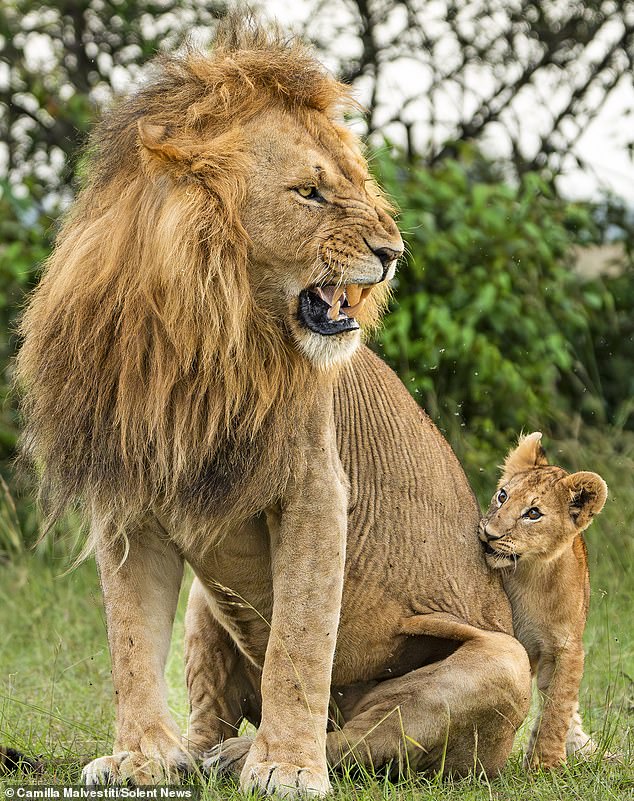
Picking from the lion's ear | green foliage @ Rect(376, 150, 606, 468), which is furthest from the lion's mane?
green foliage @ Rect(376, 150, 606, 468)

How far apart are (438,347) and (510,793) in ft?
12.8

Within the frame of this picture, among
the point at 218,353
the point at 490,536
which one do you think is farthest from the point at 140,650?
the point at 490,536

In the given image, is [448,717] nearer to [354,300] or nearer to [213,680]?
[213,680]

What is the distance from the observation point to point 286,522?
118 inches

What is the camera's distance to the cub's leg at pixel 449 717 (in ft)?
10.4

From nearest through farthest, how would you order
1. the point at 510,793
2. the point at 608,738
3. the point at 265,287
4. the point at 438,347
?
the point at 265,287, the point at 510,793, the point at 608,738, the point at 438,347

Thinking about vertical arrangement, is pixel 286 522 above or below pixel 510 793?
above

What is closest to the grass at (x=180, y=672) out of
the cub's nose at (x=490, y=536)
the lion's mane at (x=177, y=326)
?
the cub's nose at (x=490, y=536)

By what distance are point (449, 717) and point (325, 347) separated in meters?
0.97

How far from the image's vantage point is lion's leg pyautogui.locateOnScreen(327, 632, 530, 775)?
3.17 m

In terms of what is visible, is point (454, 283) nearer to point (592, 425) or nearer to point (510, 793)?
point (592, 425)

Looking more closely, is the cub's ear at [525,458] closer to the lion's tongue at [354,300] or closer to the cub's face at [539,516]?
the cub's face at [539,516]

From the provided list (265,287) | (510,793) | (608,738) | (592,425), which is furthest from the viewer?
(592,425)

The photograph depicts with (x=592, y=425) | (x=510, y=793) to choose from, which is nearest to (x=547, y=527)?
(x=510, y=793)
